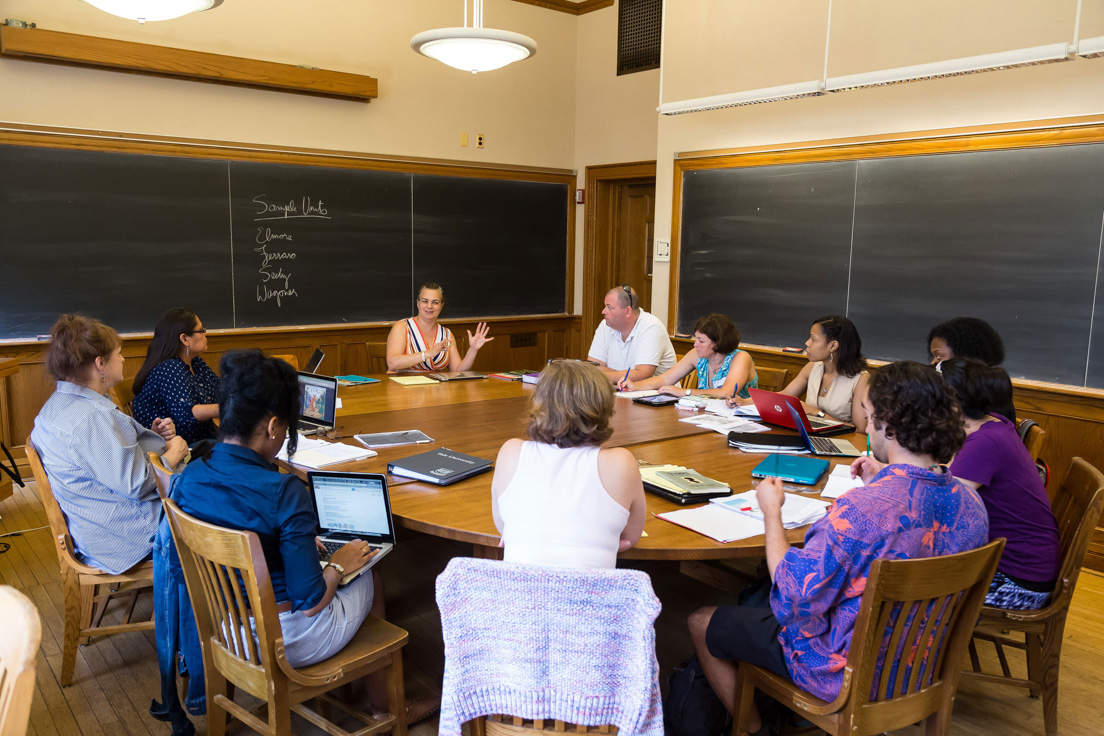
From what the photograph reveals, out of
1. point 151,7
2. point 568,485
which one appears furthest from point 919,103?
point 151,7

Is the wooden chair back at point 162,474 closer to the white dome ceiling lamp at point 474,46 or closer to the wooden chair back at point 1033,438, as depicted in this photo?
the white dome ceiling lamp at point 474,46

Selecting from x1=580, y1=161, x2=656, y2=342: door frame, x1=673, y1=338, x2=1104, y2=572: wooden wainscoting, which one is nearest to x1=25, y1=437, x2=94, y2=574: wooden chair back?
x1=673, y1=338, x2=1104, y2=572: wooden wainscoting

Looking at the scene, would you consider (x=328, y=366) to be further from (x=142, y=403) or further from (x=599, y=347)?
(x=142, y=403)

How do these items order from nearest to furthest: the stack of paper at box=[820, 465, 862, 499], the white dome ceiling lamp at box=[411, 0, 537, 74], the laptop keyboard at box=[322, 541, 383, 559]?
1. the laptop keyboard at box=[322, 541, 383, 559]
2. the stack of paper at box=[820, 465, 862, 499]
3. the white dome ceiling lamp at box=[411, 0, 537, 74]

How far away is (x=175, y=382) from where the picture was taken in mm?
3195

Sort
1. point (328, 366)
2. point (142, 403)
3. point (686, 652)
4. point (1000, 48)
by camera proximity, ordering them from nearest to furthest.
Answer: point (686, 652)
point (142, 403)
point (1000, 48)
point (328, 366)

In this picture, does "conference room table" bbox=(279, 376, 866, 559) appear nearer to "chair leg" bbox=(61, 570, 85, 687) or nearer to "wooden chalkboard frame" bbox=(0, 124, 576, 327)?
"chair leg" bbox=(61, 570, 85, 687)

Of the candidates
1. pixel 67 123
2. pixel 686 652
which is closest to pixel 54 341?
pixel 686 652

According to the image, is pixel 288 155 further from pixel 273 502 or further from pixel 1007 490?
pixel 1007 490

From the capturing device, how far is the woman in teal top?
388cm

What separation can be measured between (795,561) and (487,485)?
996mm

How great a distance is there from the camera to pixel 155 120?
4902 mm

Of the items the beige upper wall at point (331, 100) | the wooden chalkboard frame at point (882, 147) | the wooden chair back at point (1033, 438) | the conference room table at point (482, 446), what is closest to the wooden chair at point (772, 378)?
the conference room table at point (482, 446)

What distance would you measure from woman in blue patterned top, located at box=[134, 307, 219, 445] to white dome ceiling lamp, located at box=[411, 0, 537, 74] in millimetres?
1496
